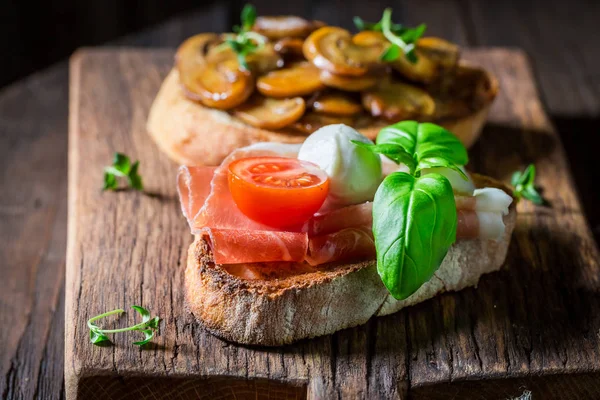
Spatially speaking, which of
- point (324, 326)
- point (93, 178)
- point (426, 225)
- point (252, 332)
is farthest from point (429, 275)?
point (93, 178)

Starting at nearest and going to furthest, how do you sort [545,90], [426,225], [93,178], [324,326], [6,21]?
[426,225] → [324,326] → [93,178] → [545,90] → [6,21]

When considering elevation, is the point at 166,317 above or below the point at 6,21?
below

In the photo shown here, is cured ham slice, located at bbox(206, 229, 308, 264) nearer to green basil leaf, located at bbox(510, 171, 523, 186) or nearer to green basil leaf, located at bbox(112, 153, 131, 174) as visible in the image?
green basil leaf, located at bbox(112, 153, 131, 174)

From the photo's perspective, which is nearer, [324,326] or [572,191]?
[324,326]

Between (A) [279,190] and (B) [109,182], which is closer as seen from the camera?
(A) [279,190]

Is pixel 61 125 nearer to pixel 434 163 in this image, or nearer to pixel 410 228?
pixel 434 163

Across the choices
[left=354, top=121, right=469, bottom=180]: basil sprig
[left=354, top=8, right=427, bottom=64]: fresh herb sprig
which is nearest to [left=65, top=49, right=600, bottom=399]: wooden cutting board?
[left=354, top=121, right=469, bottom=180]: basil sprig

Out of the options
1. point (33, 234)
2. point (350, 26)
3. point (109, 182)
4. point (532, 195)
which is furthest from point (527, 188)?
point (350, 26)

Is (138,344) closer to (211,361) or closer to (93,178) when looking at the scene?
(211,361)
